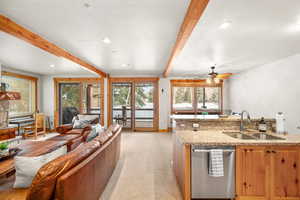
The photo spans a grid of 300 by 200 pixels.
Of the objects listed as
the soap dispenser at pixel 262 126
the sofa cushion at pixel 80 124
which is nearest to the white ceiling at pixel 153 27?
the soap dispenser at pixel 262 126

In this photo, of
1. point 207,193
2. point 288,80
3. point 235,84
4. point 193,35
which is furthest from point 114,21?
point 235,84

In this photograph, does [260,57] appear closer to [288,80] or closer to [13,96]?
[288,80]

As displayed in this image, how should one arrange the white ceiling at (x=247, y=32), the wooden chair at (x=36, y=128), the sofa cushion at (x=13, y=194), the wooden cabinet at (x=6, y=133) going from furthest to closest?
the wooden chair at (x=36, y=128) < the wooden cabinet at (x=6, y=133) < the white ceiling at (x=247, y=32) < the sofa cushion at (x=13, y=194)

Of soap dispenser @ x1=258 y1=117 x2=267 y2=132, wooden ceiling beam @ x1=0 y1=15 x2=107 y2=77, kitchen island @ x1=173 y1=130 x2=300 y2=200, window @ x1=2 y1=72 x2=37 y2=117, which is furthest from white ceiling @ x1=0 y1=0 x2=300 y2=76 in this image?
window @ x1=2 y1=72 x2=37 y2=117

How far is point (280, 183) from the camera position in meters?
1.80

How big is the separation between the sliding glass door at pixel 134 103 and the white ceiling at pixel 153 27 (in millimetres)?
2701

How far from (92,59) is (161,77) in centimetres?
316

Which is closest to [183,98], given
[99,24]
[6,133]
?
[99,24]

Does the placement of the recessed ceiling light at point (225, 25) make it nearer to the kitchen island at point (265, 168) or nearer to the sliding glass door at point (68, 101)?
the kitchen island at point (265, 168)

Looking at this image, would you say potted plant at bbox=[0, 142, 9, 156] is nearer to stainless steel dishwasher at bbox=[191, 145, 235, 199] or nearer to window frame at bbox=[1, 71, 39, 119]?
stainless steel dishwasher at bbox=[191, 145, 235, 199]

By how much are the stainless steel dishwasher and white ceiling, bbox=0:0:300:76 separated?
1.85 m

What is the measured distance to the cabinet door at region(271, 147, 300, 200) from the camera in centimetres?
179

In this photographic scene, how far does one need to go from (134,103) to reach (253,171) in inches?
199

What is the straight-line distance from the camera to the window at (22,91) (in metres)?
5.21
